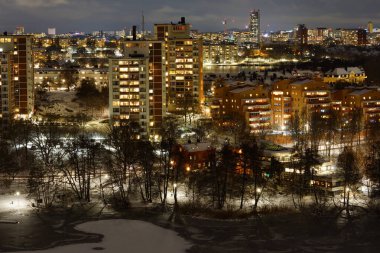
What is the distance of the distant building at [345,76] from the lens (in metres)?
25.8

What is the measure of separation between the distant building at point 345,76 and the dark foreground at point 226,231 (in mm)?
16999

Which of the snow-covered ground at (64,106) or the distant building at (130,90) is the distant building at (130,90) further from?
the snow-covered ground at (64,106)

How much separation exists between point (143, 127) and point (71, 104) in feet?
15.0

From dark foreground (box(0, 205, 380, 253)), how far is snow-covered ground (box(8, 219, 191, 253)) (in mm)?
166

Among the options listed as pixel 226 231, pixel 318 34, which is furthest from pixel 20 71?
pixel 318 34

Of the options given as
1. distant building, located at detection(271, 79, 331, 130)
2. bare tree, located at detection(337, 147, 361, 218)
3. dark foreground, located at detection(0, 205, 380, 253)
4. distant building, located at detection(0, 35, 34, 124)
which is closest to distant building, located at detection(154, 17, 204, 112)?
distant building, located at detection(271, 79, 331, 130)

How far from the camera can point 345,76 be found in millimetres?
26312

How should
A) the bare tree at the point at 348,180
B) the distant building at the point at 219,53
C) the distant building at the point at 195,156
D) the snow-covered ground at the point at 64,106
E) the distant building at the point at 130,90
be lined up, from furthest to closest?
the distant building at the point at 219,53 → the snow-covered ground at the point at 64,106 → the distant building at the point at 130,90 → the distant building at the point at 195,156 → the bare tree at the point at 348,180

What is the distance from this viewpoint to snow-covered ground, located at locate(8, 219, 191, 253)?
793 centimetres

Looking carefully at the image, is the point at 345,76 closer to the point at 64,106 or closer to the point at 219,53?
the point at 64,106

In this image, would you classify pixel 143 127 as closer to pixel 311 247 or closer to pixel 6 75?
pixel 6 75

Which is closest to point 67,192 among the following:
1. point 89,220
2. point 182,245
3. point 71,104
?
point 89,220

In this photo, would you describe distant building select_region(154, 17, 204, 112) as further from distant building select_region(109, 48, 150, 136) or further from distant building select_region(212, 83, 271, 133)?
distant building select_region(109, 48, 150, 136)

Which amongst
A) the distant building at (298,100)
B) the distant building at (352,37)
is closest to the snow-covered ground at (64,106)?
the distant building at (298,100)
